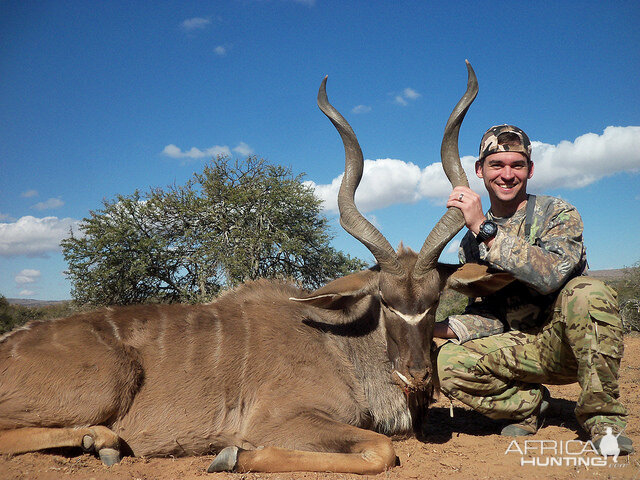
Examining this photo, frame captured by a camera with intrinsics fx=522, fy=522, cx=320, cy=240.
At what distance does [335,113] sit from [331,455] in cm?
288

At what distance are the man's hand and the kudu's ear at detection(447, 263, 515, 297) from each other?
1.11 ft

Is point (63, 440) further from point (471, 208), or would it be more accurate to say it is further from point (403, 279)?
point (471, 208)

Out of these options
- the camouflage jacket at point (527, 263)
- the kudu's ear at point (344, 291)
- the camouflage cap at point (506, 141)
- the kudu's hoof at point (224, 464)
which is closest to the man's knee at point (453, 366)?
the camouflage jacket at point (527, 263)

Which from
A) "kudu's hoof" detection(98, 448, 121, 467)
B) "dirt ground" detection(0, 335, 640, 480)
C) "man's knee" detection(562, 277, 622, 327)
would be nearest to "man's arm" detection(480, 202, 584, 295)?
"man's knee" detection(562, 277, 622, 327)

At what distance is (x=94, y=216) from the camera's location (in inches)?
516

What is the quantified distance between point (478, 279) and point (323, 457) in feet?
5.81

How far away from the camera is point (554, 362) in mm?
4055

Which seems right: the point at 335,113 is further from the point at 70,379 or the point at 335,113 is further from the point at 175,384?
the point at 70,379

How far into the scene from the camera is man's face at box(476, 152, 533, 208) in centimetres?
438

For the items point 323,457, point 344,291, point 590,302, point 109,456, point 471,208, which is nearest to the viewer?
point 323,457

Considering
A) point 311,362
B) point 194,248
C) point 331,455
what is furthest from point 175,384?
point 194,248

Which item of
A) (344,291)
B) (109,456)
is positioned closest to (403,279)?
(344,291)

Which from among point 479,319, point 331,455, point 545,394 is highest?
point 479,319

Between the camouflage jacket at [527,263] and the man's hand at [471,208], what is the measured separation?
0.17 metres
